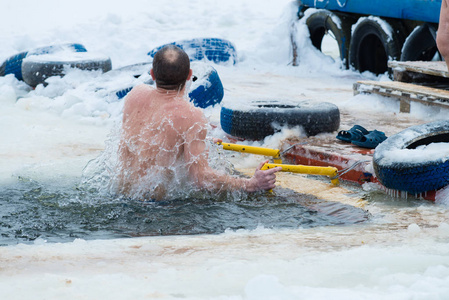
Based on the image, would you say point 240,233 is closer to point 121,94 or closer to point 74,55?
point 121,94

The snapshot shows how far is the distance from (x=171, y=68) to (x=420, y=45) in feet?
21.7

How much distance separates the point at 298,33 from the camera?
13.6 m

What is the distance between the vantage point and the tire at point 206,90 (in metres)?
7.69

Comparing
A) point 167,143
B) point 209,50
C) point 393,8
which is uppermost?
point 393,8

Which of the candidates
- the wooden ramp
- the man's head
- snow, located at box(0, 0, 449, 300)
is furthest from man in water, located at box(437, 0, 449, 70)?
the wooden ramp

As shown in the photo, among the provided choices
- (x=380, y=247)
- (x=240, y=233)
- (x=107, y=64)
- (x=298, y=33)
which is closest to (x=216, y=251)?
(x=240, y=233)

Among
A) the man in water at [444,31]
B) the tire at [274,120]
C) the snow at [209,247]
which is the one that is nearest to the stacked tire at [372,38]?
the snow at [209,247]

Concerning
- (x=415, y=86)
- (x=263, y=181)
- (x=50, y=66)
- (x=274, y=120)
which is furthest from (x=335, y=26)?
(x=263, y=181)

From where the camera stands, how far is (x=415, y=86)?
305 inches

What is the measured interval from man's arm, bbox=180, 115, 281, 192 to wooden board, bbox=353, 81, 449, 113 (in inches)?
129

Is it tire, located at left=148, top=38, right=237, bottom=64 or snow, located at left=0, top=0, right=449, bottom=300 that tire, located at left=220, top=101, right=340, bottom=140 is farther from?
tire, located at left=148, top=38, right=237, bottom=64

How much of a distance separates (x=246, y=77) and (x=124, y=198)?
7949 mm

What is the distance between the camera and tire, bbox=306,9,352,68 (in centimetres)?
1209

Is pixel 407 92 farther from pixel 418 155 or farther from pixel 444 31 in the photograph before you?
pixel 444 31
